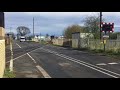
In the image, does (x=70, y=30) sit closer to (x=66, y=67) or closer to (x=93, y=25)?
(x=93, y=25)

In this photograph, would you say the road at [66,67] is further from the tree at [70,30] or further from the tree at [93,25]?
the tree at [70,30]

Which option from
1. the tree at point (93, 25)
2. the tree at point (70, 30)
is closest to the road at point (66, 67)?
the tree at point (93, 25)

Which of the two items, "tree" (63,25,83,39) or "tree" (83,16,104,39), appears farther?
"tree" (63,25,83,39)

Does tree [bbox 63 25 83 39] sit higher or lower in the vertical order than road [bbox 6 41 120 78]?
higher

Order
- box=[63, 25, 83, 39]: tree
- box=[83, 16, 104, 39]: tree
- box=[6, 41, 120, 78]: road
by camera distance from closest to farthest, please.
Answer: box=[6, 41, 120, 78]: road → box=[83, 16, 104, 39]: tree → box=[63, 25, 83, 39]: tree

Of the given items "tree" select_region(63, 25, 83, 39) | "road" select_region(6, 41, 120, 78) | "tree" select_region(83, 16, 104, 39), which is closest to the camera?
"road" select_region(6, 41, 120, 78)

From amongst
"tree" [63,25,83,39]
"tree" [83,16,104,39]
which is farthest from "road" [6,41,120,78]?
"tree" [63,25,83,39]

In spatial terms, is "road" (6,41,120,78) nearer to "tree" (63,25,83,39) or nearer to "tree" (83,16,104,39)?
"tree" (83,16,104,39)
